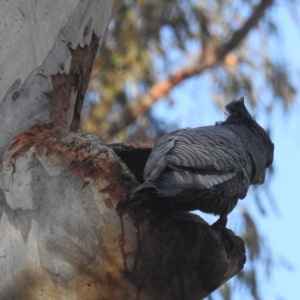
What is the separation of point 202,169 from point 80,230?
0.42 metres

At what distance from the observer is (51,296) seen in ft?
6.96

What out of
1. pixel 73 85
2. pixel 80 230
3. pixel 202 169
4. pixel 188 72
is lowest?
pixel 80 230

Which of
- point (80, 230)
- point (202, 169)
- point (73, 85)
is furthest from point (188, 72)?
point (80, 230)

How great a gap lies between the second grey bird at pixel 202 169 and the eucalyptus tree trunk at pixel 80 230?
101 mm

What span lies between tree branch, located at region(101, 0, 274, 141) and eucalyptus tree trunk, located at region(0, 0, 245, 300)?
3549 millimetres

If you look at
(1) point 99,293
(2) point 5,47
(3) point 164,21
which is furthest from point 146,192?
(3) point 164,21

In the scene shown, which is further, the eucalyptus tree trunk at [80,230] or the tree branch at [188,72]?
the tree branch at [188,72]

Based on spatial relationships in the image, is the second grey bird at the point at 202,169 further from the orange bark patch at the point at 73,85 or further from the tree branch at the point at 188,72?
the tree branch at the point at 188,72

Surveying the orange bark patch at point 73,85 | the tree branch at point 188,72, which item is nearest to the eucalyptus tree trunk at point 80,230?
the orange bark patch at point 73,85

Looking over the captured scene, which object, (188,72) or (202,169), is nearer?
(202,169)

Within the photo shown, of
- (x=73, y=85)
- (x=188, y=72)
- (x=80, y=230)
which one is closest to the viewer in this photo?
(x=80, y=230)

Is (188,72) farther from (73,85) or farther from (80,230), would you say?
(80,230)

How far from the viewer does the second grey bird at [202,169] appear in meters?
2.04

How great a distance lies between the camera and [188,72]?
6219mm
